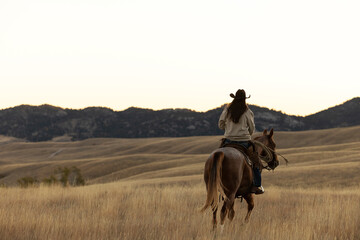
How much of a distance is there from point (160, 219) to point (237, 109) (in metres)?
2.75

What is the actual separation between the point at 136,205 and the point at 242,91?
408cm

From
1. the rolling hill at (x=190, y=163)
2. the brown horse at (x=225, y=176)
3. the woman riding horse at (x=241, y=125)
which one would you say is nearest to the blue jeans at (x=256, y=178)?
the woman riding horse at (x=241, y=125)

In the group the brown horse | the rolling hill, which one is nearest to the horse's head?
the brown horse

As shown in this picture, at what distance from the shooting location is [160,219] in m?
8.56

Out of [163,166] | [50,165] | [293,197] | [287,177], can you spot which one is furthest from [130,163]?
[293,197]

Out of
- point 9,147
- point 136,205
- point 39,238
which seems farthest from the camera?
point 9,147

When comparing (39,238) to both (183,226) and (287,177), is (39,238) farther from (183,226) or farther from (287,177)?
(287,177)

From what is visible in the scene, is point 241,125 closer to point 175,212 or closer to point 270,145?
point 270,145

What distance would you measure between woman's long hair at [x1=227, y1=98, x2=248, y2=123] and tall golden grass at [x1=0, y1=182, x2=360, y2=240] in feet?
6.94

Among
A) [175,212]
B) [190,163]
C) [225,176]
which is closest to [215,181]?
[225,176]

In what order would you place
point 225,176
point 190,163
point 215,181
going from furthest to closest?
point 190,163
point 225,176
point 215,181

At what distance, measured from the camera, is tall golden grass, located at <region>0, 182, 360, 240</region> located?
276 inches

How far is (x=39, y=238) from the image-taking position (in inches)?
255

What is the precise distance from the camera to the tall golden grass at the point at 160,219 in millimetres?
7020
